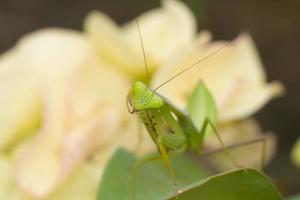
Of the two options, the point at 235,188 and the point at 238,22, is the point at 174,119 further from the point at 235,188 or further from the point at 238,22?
the point at 238,22

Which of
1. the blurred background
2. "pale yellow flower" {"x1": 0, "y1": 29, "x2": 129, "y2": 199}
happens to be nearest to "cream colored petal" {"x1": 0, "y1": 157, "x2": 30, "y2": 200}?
"pale yellow flower" {"x1": 0, "y1": 29, "x2": 129, "y2": 199}

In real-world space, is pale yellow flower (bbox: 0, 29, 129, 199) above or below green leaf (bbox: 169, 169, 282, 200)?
above

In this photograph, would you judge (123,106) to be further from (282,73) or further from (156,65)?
(282,73)

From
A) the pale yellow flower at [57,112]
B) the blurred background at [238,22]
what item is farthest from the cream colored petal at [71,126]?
the blurred background at [238,22]

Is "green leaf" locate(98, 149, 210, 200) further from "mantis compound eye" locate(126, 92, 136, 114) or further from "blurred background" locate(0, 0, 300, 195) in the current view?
"blurred background" locate(0, 0, 300, 195)

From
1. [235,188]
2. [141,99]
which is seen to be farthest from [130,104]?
[235,188]
